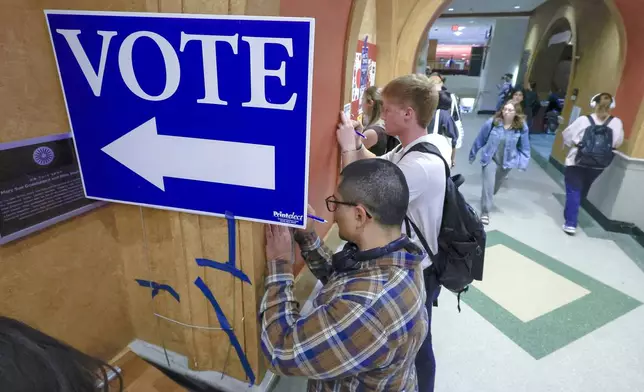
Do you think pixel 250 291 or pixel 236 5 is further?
pixel 250 291

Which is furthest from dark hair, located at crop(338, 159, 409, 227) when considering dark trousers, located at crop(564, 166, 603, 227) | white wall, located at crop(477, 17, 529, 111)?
white wall, located at crop(477, 17, 529, 111)

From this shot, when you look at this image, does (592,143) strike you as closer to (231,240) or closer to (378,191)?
(378,191)

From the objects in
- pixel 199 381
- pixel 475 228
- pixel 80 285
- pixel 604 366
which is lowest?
pixel 604 366

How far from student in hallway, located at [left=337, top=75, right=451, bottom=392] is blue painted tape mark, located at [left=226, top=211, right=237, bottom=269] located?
2.36 ft

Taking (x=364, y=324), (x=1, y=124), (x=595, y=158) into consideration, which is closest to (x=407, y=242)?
(x=364, y=324)

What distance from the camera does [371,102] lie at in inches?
102

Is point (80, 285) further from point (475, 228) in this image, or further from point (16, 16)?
point (475, 228)

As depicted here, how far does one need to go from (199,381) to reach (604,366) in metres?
2.53

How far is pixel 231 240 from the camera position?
1142 mm

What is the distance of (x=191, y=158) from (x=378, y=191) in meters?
0.56

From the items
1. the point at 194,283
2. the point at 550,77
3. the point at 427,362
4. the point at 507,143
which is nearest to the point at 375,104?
the point at 427,362

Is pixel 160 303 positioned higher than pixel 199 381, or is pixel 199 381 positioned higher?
pixel 160 303

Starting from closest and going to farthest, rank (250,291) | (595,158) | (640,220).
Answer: (250,291)
(595,158)
(640,220)

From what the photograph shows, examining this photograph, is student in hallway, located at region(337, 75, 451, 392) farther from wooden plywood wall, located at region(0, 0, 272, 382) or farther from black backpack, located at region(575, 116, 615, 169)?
black backpack, located at region(575, 116, 615, 169)
